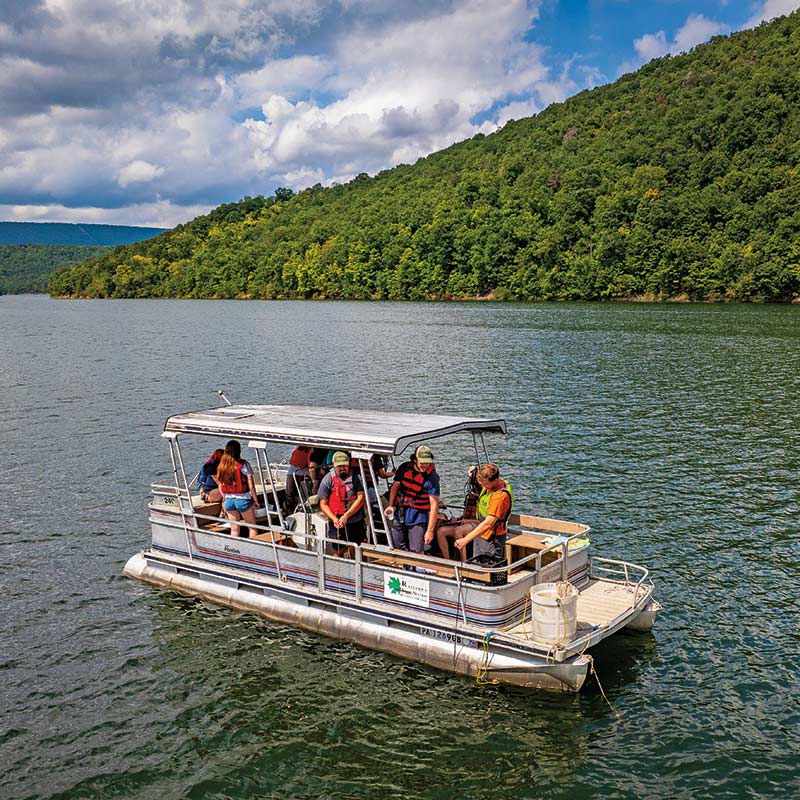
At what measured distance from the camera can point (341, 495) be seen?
13180 mm

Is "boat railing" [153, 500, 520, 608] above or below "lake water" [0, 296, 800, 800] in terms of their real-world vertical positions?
above

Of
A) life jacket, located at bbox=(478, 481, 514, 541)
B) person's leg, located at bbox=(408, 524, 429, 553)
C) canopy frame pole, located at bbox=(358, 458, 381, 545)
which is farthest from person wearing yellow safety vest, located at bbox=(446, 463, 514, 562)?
canopy frame pole, located at bbox=(358, 458, 381, 545)

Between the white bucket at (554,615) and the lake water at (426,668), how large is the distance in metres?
0.95

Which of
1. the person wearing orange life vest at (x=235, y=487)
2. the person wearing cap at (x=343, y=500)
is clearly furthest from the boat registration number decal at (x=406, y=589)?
the person wearing orange life vest at (x=235, y=487)

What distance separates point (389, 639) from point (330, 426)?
12.1 ft

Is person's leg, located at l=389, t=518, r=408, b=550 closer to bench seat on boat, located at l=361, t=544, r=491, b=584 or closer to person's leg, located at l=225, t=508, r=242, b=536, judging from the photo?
bench seat on boat, located at l=361, t=544, r=491, b=584

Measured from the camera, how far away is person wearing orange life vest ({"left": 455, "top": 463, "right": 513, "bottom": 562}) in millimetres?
12133

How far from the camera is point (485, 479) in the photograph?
12352mm

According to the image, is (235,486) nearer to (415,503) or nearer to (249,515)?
(249,515)

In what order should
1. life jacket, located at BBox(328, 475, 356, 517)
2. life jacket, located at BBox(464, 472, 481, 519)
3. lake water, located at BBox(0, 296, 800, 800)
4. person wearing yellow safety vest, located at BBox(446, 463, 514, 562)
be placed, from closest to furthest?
lake water, located at BBox(0, 296, 800, 800)
person wearing yellow safety vest, located at BBox(446, 463, 514, 562)
life jacket, located at BBox(328, 475, 356, 517)
life jacket, located at BBox(464, 472, 481, 519)

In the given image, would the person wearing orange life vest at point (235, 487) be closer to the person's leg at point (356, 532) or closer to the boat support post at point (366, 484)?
the person's leg at point (356, 532)

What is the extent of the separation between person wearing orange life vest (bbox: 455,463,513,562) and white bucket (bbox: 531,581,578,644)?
3.54 ft

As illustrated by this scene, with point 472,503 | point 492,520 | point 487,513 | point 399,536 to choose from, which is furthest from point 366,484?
point 492,520

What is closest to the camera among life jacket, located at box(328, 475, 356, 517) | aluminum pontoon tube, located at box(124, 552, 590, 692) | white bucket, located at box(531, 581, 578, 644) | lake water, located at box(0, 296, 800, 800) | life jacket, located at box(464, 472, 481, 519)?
lake water, located at box(0, 296, 800, 800)
